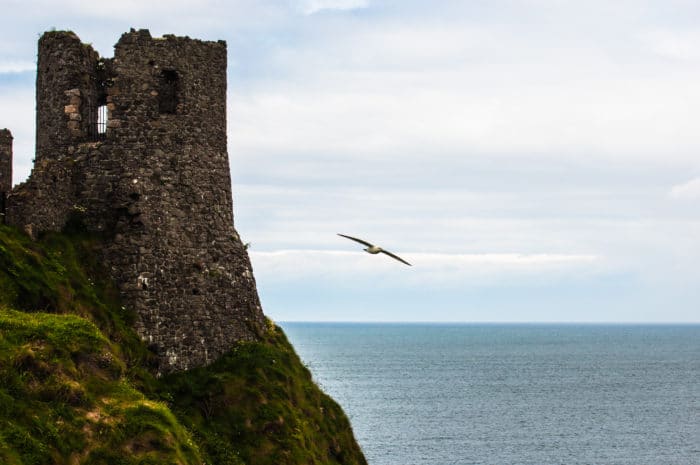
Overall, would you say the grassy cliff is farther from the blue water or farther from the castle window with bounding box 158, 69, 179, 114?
the blue water

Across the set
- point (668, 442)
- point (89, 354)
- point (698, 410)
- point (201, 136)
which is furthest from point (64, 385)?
point (698, 410)

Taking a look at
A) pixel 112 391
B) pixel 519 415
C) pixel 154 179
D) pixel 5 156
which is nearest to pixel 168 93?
pixel 154 179

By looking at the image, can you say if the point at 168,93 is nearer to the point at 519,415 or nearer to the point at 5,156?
the point at 5,156

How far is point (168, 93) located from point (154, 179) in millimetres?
3269

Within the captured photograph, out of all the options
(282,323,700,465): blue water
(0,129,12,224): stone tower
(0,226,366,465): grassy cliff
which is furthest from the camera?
(282,323,700,465): blue water

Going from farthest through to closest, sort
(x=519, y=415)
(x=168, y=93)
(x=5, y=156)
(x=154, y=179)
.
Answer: (x=519, y=415) → (x=5, y=156) → (x=168, y=93) → (x=154, y=179)

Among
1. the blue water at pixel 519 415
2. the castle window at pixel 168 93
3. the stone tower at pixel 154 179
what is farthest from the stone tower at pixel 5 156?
A: the blue water at pixel 519 415

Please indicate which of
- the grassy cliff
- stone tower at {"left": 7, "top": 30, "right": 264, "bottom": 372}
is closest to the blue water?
the grassy cliff

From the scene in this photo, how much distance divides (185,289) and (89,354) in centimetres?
704

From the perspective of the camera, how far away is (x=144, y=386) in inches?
1121

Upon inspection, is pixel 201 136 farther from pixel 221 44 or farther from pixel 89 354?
pixel 89 354

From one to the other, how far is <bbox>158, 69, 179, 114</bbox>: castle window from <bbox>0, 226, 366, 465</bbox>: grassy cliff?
5.39 metres

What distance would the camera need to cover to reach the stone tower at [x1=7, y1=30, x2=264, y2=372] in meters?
30.7

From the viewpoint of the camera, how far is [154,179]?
31656mm
